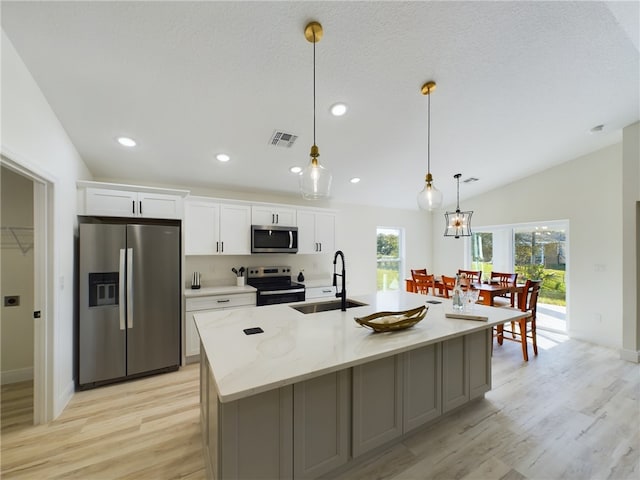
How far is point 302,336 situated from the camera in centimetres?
162

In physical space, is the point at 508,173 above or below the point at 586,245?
above

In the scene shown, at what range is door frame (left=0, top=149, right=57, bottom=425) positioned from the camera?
7.18 ft

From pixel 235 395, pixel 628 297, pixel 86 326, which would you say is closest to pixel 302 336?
pixel 235 395

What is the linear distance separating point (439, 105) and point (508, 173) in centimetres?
285

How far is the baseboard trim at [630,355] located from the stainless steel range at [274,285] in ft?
13.7

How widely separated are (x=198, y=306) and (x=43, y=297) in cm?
140

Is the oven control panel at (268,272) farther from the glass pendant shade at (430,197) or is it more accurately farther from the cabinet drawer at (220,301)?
the glass pendant shade at (430,197)

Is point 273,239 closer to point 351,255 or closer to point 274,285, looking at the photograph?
point 274,285

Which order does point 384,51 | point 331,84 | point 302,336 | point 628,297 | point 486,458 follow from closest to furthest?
point 302,336 → point 486,458 → point 384,51 → point 331,84 → point 628,297

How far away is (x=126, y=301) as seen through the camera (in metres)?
2.80

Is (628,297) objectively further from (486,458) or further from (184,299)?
(184,299)

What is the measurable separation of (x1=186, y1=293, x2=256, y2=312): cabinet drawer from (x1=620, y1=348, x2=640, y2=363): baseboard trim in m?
4.79

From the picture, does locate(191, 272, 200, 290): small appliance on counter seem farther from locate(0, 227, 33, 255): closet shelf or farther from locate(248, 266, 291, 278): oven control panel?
locate(0, 227, 33, 255): closet shelf

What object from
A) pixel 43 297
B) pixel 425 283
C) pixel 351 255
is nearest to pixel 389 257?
pixel 351 255
